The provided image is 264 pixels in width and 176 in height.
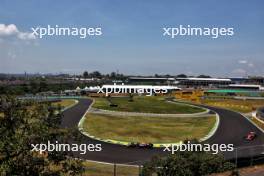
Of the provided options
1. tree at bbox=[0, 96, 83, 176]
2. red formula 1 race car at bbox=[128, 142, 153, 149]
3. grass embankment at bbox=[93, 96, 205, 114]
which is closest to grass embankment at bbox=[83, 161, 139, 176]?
red formula 1 race car at bbox=[128, 142, 153, 149]

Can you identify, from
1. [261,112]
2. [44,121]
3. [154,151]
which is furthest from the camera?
[261,112]

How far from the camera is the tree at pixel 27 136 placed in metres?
16.4

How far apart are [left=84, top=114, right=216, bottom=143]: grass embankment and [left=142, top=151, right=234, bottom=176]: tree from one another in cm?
3308

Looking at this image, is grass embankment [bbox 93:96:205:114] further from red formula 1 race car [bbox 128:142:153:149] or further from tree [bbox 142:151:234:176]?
tree [bbox 142:151:234:176]

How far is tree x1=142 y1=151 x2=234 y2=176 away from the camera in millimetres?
22194

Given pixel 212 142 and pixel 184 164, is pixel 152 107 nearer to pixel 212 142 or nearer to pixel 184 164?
pixel 212 142

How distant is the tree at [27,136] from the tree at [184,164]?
6.09m

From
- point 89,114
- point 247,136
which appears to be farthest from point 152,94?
Answer: point 247,136

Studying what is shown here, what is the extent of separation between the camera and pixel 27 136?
16641 millimetres

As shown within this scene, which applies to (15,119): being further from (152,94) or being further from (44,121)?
(152,94)

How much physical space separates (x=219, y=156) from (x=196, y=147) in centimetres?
176

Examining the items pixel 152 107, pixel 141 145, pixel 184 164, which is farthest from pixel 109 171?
pixel 152 107

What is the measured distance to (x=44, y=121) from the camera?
58.4 feet

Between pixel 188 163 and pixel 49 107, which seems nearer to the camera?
pixel 49 107
